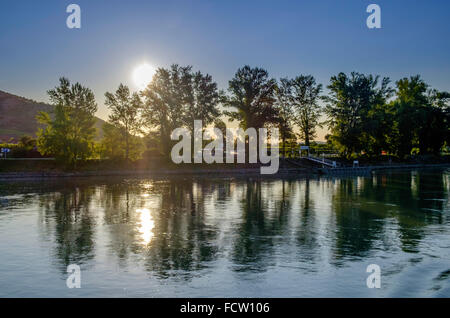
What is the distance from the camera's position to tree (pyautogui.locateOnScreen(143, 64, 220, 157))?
79.7 meters

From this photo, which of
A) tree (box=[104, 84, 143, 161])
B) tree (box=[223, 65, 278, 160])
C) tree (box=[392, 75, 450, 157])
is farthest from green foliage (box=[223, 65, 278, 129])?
tree (box=[392, 75, 450, 157])

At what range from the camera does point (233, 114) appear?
86562mm

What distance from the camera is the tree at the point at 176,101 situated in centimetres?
7969

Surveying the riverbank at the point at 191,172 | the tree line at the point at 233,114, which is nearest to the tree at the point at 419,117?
the tree line at the point at 233,114

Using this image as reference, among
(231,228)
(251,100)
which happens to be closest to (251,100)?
(251,100)

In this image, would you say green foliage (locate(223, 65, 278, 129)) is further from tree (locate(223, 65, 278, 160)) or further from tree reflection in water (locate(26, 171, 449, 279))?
tree reflection in water (locate(26, 171, 449, 279))

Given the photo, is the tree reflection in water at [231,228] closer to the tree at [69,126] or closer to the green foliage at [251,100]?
the tree at [69,126]

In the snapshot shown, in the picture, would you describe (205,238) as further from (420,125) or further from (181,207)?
(420,125)

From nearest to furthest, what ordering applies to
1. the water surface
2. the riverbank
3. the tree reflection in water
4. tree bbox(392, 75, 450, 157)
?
the water surface, the tree reflection in water, the riverbank, tree bbox(392, 75, 450, 157)

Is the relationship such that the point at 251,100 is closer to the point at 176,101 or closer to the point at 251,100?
the point at 251,100

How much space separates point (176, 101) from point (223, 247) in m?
64.1

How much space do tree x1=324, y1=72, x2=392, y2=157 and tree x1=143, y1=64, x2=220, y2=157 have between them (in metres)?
28.5

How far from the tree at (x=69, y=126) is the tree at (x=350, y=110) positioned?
174ft
